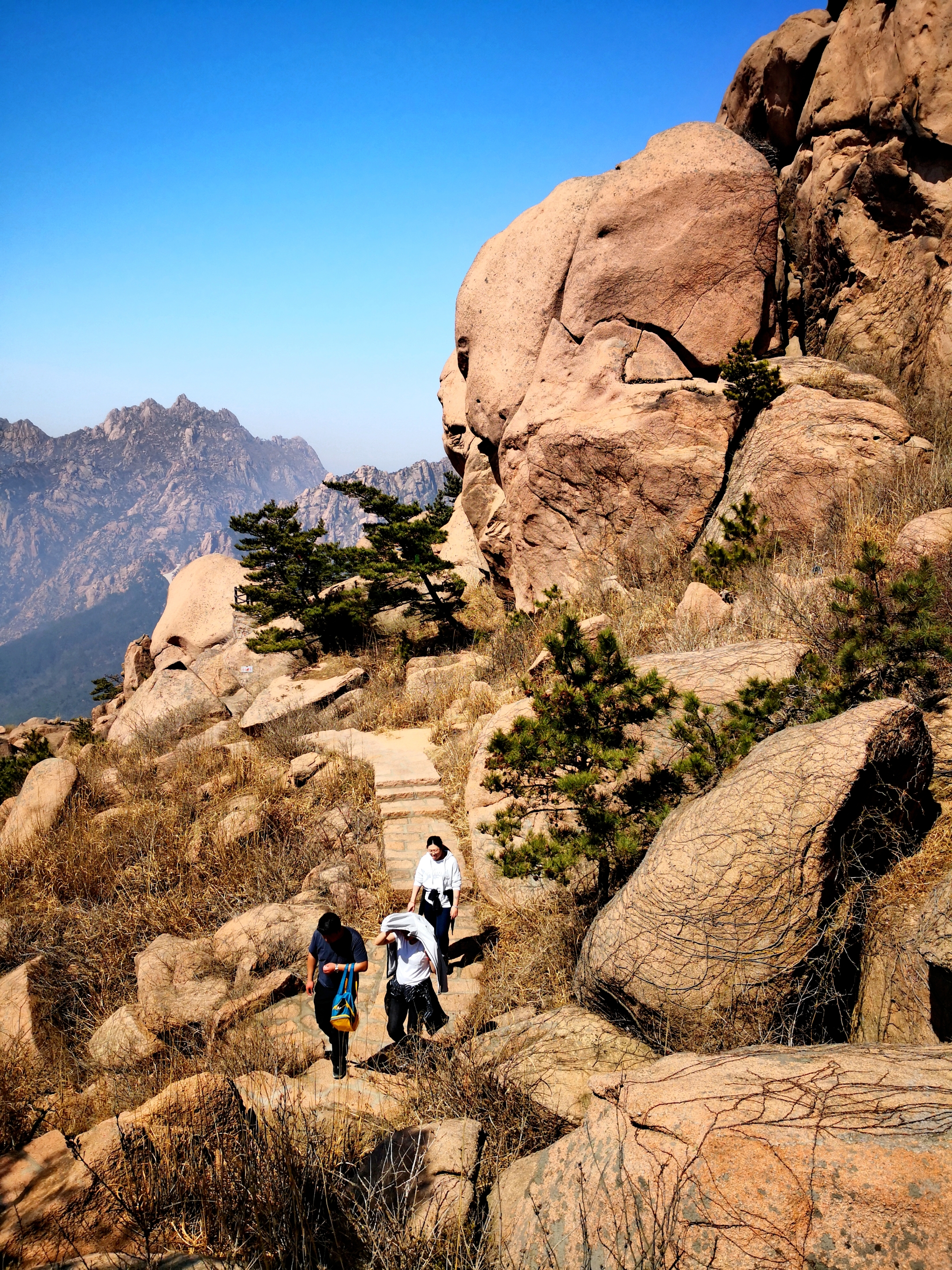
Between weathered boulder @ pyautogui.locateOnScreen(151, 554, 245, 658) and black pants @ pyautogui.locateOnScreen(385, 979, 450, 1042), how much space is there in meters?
14.9

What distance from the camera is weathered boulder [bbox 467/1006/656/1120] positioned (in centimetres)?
312

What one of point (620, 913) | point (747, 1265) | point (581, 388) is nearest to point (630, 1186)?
point (747, 1265)

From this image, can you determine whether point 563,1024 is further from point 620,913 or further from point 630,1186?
point 630,1186

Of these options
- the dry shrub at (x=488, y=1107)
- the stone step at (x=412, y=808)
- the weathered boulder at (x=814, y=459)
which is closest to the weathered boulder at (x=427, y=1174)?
the dry shrub at (x=488, y=1107)

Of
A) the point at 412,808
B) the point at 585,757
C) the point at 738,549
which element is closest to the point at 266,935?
the point at 412,808

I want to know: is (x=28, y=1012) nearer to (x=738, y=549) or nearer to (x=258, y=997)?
(x=258, y=997)

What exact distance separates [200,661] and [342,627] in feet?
18.4

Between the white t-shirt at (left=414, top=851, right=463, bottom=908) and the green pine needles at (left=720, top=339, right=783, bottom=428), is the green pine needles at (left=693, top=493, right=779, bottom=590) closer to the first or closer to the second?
the green pine needles at (left=720, top=339, right=783, bottom=428)

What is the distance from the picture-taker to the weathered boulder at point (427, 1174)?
7.98ft

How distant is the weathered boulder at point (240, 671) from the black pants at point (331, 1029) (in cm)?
881

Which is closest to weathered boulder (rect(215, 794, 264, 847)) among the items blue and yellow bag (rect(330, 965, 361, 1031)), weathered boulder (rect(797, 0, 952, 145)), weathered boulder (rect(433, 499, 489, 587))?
blue and yellow bag (rect(330, 965, 361, 1031))

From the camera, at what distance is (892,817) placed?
3.29 m

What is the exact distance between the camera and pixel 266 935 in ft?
18.8

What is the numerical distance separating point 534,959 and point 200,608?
16671mm
